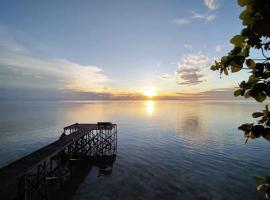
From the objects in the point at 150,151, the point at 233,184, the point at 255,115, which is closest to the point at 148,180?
the point at 233,184

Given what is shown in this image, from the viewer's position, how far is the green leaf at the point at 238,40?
2104mm

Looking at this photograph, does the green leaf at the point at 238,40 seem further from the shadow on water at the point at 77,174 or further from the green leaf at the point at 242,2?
the shadow on water at the point at 77,174

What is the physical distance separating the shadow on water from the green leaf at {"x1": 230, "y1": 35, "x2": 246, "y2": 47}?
2499 centimetres

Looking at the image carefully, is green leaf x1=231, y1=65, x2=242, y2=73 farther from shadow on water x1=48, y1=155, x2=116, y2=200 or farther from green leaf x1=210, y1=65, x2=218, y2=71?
shadow on water x1=48, y1=155, x2=116, y2=200

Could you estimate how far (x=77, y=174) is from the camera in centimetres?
3034

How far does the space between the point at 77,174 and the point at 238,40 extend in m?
31.7

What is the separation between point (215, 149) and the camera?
42844 mm

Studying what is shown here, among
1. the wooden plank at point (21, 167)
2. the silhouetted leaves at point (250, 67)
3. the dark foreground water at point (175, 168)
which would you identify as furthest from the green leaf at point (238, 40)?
the dark foreground water at point (175, 168)

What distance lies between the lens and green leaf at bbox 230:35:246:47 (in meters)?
2.10

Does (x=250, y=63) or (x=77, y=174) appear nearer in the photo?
(x=250, y=63)

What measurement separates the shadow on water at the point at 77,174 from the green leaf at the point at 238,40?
82.0 feet

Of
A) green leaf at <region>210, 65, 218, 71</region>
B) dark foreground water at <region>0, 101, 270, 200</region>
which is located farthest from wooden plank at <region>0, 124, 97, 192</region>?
green leaf at <region>210, 65, 218, 71</region>

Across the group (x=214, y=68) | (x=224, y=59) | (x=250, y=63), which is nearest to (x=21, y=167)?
(x=214, y=68)

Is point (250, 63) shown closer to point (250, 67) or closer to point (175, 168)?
point (250, 67)
